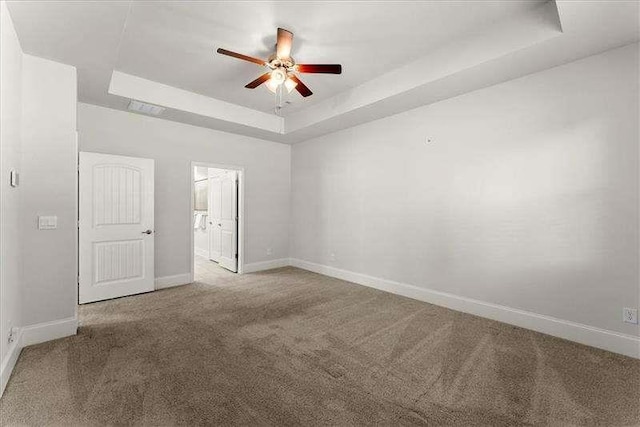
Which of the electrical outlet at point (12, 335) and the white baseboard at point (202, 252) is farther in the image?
the white baseboard at point (202, 252)

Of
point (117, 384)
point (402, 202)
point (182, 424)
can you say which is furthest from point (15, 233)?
point (402, 202)

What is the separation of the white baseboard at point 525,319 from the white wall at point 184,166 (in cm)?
235

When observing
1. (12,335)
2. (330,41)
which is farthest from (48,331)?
(330,41)

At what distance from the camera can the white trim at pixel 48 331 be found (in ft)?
8.70

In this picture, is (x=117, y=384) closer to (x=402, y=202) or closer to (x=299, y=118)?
(x=402, y=202)

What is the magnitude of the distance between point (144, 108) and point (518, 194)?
16.4 ft

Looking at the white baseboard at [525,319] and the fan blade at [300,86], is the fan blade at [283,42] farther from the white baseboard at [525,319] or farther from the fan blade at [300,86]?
the white baseboard at [525,319]

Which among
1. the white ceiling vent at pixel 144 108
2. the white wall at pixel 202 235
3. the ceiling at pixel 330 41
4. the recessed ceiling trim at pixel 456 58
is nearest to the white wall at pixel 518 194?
the ceiling at pixel 330 41

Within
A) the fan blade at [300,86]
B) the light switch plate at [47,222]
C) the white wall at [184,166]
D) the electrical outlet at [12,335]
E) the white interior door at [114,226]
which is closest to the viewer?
the electrical outlet at [12,335]

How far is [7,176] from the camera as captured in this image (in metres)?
2.17

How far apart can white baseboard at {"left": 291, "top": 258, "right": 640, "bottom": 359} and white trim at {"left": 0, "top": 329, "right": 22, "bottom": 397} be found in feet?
13.5

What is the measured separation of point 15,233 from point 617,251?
17.7ft

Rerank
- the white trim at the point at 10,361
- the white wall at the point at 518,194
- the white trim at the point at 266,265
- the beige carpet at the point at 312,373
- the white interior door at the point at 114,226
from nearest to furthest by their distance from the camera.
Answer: the beige carpet at the point at 312,373 → the white trim at the point at 10,361 → the white wall at the point at 518,194 → the white interior door at the point at 114,226 → the white trim at the point at 266,265

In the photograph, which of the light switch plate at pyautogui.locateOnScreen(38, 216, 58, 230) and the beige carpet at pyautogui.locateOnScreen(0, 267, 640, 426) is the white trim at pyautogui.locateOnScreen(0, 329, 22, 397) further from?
the light switch plate at pyautogui.locateOnScreen(38, 216, 58, 230)
